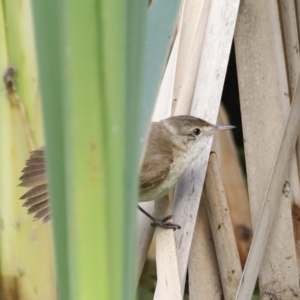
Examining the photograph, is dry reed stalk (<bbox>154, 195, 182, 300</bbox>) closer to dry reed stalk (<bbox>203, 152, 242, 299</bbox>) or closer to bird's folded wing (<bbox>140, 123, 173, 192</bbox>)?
dry reed stalk (<bbox>203, 152, 242, 299</bbox>)

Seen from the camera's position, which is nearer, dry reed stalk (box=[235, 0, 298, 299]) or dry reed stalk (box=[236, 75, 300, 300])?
dry reed stalk (box=[236, 75, 300, 300])

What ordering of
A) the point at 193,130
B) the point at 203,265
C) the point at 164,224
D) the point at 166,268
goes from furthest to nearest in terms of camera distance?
the point at 193,130, the point at 203,265, the point at 164,224, the point at 166,268

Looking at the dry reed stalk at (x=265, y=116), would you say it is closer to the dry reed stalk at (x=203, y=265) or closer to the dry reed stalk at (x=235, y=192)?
the dry reed stalk at (x=203, y=265)

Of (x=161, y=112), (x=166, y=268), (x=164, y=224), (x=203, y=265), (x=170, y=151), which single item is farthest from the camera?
(x=170, y=151)

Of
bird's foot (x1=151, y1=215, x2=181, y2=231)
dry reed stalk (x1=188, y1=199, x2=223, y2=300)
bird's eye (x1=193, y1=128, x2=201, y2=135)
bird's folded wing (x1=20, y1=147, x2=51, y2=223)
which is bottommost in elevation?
dry reed stalk (x1=188, y1=199, x2=223, y2=300)

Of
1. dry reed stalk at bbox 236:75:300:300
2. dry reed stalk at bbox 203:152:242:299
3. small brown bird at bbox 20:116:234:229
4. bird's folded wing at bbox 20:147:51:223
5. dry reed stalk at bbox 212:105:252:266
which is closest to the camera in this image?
bird's folded wing at bbox 20:147:51:223

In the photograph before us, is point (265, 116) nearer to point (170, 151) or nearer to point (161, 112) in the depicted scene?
point (161, 112)

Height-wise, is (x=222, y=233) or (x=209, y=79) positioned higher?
(x=209, y=79)

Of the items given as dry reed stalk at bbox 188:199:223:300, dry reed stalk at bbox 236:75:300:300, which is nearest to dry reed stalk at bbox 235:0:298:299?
dry reed stalk at bbox 236:75:300:300

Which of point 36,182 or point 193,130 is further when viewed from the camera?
point 193,130

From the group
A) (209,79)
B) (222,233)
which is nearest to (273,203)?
(222,233)

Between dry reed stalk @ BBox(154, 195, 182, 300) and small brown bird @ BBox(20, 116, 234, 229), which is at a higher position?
small brown bird @ BBox(20, 116, 234, 229)

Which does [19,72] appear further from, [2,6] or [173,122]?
[173,122]

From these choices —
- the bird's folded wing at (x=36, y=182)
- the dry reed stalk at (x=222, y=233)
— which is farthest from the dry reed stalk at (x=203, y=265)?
the bird's folded wing at (x=36, y=182)
